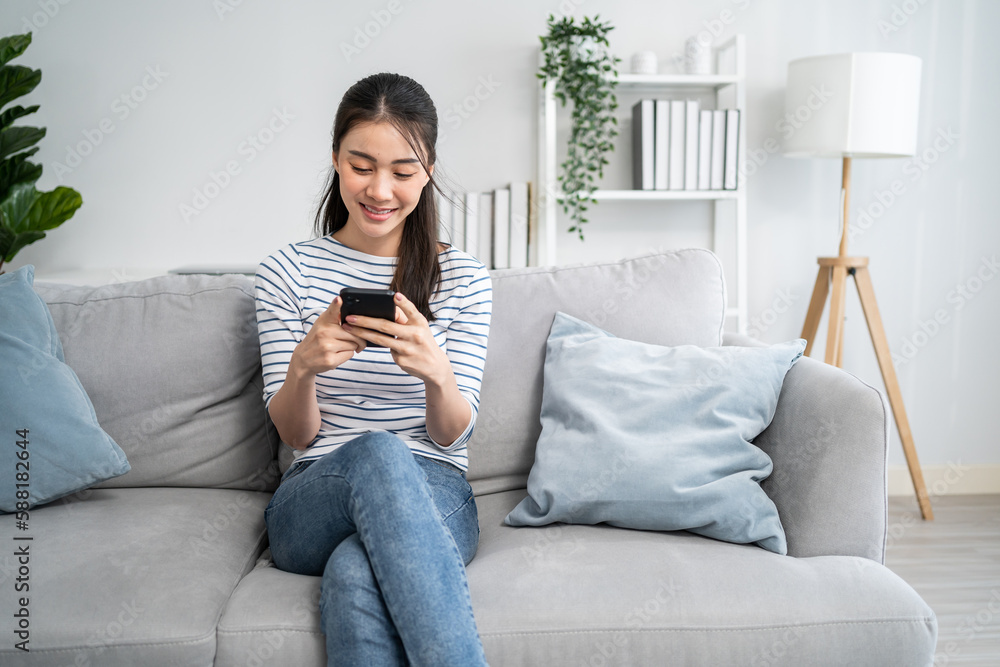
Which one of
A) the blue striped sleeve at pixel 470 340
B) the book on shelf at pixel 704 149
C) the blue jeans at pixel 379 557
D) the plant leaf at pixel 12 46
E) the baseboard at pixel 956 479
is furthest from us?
the baseboard at pixel 956 479

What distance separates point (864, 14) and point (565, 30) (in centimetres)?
110

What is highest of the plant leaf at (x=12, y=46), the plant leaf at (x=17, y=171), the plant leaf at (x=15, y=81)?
the plant leaf at (x=12, y=46)

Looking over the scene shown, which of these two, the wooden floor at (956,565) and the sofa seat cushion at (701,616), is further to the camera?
the wooden floor at (956,565)

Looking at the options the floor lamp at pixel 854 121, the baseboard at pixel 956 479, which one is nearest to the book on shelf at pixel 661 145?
the floor lamp at pixel 854 121

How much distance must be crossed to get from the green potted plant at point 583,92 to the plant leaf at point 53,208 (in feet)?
5.03

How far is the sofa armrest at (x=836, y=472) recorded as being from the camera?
122 cm

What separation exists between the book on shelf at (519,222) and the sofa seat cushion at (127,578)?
142 centimetres

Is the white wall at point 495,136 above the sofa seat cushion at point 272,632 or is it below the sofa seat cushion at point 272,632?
above

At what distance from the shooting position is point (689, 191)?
2.50m

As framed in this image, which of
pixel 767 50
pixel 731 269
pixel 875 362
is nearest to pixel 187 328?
pixel 731 269

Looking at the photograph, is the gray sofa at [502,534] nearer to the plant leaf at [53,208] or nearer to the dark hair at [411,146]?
the dark hair at [411,146]

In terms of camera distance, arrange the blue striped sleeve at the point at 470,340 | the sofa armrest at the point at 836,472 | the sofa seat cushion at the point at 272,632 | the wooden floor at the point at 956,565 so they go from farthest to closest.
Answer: the wooden floor at the point at 956,565 → the blue striped sleeve at the point at 470,340 → the sofa armrest at the point at 836,472 → the sofa seat cushion at the point at 272,632

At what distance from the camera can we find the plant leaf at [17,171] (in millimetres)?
2412

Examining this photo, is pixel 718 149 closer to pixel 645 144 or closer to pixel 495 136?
pixel 645 144
